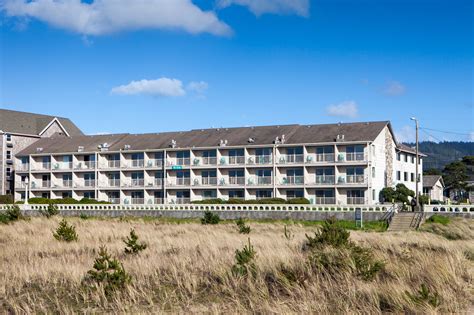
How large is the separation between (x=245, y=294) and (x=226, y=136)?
55754mm

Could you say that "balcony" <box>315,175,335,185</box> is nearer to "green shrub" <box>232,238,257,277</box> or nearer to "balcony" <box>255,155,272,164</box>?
"balcony" <box>255,155,272,164</box>

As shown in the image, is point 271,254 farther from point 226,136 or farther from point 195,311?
point 226,136

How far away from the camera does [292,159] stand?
202 feet

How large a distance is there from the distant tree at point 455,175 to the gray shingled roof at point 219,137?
4223 centimetres

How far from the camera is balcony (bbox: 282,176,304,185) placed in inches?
2402

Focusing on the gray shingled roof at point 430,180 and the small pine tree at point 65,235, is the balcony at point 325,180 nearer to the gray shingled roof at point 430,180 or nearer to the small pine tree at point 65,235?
the gray shingled roof at point 430,180

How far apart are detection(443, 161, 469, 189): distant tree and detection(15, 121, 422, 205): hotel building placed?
28.4 m

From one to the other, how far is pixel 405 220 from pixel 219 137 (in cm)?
3064

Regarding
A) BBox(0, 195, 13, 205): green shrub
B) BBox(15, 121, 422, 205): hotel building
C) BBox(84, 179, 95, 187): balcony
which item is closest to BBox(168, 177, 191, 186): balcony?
BBox(15, 121, 422, 205): hotel building

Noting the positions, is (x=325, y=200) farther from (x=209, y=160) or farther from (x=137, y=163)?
(x=137, y=163)

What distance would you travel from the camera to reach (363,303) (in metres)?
11.0

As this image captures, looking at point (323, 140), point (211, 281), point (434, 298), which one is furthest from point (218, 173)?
point (434, 298)

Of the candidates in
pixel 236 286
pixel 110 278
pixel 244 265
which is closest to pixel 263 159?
pixel 244 265

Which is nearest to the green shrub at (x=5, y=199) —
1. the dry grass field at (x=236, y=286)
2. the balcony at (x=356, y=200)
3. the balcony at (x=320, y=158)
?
the balcony at (x=320, y=158)
